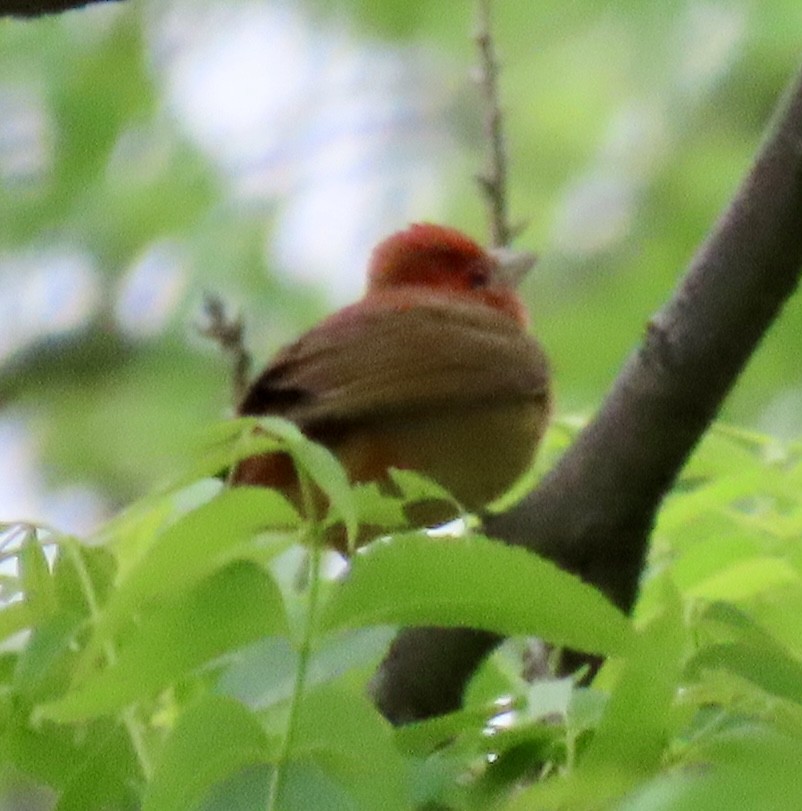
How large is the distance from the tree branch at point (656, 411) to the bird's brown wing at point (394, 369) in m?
0.94

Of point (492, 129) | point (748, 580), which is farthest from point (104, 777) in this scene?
point (492, 129)

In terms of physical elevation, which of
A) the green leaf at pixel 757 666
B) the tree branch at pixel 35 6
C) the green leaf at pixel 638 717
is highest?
the tree branch at pixel 35 6

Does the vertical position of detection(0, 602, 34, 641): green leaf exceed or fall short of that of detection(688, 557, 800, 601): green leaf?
it exceeds it

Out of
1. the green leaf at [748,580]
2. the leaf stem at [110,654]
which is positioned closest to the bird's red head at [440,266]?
the green leaf at [748,580]

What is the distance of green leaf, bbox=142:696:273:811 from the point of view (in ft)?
2.57

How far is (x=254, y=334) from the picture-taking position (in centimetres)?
432

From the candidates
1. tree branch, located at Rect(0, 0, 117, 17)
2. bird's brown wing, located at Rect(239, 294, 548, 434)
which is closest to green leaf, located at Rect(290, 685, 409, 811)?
tree branch, located at Rect(0, 0, 117, 17)

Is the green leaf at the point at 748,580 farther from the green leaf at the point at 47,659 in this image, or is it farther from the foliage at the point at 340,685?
the green leaf at the point at 47,659

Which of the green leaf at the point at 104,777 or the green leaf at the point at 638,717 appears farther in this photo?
the green leaf at the point at 104,777

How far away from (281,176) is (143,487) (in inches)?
39.2

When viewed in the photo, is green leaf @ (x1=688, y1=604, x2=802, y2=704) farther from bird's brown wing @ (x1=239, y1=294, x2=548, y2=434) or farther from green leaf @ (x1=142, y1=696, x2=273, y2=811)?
bird's brown wing @ (x1=239, y1=294, x2=548, y2=434)

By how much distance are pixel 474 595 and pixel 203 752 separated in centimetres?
16

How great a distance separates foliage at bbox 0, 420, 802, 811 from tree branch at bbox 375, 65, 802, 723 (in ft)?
0.94

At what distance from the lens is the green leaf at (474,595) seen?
0.82 m
